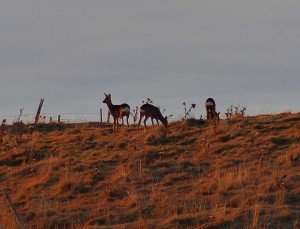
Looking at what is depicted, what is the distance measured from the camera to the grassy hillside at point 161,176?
16.8 meters

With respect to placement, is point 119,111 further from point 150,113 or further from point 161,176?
point 161,176

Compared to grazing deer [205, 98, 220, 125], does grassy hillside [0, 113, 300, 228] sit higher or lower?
lower

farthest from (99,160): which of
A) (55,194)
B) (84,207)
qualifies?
(84,207)

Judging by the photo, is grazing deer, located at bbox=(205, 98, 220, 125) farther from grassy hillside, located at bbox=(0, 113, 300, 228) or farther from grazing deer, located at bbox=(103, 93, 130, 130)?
grazing deer, located at bbox=(103, 93, 130, 130)

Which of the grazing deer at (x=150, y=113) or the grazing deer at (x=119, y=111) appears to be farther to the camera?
the grazing deer at (x=119, y=111)

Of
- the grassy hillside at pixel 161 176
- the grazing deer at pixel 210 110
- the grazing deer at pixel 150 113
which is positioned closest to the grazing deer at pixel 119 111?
the grazing deer at pixel 150 113

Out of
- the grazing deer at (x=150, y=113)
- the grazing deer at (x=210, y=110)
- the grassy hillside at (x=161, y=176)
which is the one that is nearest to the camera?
the grassy hillside at (x=161, y=176)

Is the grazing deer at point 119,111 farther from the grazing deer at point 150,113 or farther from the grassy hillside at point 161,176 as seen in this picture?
the grassy hillside at point 161,176

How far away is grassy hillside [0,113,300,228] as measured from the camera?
16.8 meters

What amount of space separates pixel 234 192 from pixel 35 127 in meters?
17.5

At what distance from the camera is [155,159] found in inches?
926

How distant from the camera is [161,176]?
21203 millimetres

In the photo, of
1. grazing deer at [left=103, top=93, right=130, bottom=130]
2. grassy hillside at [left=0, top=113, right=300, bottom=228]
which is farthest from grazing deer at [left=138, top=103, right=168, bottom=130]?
→ grassy hillside at [left=0, top=113, right=300, bottom=228]

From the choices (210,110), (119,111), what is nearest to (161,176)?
(210,110)
